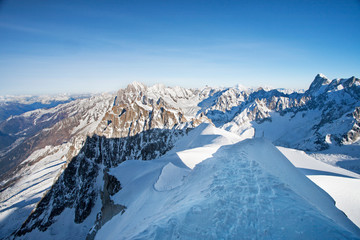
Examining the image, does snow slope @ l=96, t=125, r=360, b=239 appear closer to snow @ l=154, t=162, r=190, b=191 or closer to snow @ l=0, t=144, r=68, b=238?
snow @ l=154, t=162, r=190, b=191

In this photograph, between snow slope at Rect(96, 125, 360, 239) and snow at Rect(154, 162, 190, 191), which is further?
snow at Rect(154, 162, 190, 191)

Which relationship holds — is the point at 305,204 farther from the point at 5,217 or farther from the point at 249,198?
the point at 5,217

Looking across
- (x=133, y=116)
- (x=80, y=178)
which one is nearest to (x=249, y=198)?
(x=80, y=178)

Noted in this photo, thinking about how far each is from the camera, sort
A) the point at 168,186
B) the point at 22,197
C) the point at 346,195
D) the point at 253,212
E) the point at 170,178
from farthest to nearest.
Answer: the point at 22,197
the point at 170,178
the point at 168,186
the point at 346,195
the point at 253,212

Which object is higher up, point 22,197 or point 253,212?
point 253,212

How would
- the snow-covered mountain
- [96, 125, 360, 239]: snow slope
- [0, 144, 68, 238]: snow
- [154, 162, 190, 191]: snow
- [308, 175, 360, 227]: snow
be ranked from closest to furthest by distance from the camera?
[96, 125, 360, 239]: snow slope, the snow-covered mountain, [308, 175, 360, 227]: snow, [154, 162, 190, 191]: snow, [0, 144, 68, 238]: snow

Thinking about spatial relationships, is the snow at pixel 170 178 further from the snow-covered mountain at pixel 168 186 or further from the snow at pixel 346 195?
the snow at pixel 346 195

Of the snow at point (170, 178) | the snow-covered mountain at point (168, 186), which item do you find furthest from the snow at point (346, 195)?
the snow at point (170, 178)

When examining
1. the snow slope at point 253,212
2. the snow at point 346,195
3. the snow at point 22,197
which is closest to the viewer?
the snow slope at point 253,212

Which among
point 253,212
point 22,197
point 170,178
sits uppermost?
point 253,212

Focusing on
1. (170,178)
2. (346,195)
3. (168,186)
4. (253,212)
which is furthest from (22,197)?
(346,195)

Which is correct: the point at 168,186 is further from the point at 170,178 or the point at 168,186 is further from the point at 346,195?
the point at 346,195

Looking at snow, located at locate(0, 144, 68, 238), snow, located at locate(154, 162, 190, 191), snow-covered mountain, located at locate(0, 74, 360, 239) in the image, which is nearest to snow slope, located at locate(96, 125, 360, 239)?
snow-covered mountain, located at locate(0, 74, 360, 239)
